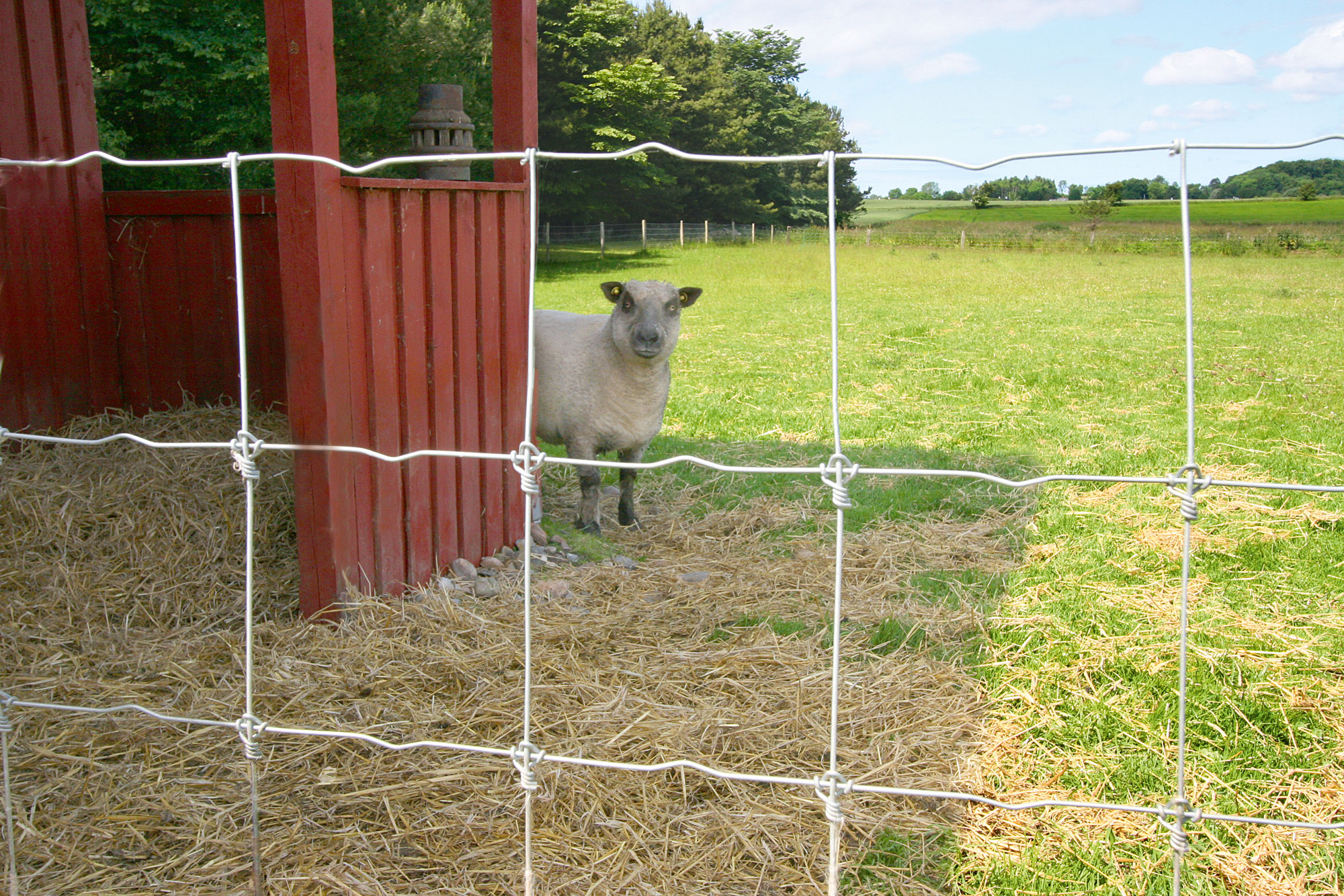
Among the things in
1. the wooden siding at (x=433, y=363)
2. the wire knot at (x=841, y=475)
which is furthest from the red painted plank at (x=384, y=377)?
the wire knot at (x=841, y=475)

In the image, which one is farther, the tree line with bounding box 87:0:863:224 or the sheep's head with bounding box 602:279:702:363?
the tree line with bounding box 87:0:863:224

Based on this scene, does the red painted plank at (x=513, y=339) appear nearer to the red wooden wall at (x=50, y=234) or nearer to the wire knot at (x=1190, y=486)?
the red wooden wall at (x=50, y=234)

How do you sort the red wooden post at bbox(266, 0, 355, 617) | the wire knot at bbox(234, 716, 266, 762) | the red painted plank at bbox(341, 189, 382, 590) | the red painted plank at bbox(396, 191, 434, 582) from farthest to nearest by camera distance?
the red painted plank at bbox(396, 191, 434, 582)
the red painted plank at bbox(341, 189, 382, 590)
the red wooden post at bbox(266, 0, 355, 617)
the wire knot at bbox(234, 716, 266, 762)

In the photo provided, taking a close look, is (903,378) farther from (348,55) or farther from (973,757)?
(348,55)

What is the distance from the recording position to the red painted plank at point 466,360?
420 cm

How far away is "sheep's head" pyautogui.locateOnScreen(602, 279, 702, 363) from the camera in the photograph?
497 cm

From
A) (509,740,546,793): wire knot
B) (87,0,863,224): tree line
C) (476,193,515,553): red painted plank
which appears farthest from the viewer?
(87,0,863,224): tree line

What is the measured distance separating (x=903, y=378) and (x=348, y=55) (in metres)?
13.3

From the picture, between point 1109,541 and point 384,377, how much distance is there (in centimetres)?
346

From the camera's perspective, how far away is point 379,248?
373cm

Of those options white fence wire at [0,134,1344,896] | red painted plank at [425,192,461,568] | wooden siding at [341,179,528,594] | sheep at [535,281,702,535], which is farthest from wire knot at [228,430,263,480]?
sheep at [535,281,702,535]

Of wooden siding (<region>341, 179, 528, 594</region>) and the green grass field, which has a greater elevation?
wooden siding (<region>341, 179, 528, 594</region>)

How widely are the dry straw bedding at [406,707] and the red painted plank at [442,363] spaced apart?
35 cm

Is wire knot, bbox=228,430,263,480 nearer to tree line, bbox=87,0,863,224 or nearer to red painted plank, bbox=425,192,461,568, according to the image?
red painted plank, bbox=425,192,461,568
